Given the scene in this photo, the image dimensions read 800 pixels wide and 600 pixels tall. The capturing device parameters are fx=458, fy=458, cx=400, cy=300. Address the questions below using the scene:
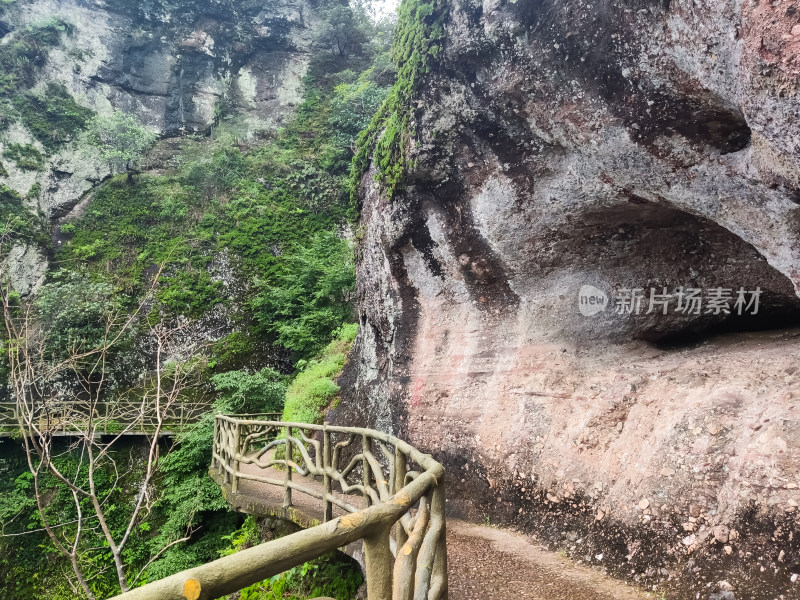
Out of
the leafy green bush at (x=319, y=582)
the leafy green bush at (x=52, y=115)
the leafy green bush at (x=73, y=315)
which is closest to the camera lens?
the leafy green bush at (x=319, y=582)

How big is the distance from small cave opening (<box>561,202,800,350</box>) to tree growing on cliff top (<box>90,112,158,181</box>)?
59.1 ft

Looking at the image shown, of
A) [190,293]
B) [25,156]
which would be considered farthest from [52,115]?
[190,293]

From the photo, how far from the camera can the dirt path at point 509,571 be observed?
3.03 metres

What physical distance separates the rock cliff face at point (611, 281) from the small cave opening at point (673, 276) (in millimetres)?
26

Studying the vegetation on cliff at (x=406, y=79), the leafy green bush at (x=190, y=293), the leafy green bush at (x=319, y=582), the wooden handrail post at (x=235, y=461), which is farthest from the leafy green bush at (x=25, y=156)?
the leafy green bush at (x=319, y=582)

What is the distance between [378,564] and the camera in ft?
5.30

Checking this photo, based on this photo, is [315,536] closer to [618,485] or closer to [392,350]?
[618,485]

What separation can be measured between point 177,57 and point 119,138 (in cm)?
637

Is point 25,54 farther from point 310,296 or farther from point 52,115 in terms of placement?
point 310,296

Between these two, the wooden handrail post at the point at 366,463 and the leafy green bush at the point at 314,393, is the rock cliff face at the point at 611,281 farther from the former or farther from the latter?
the wooden handrail post at the point at 366,463

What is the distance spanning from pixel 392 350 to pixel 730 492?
182 inches

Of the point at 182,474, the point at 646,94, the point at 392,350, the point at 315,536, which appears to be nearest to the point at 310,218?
the point at 182,474

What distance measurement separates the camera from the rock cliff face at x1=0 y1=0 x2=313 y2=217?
19.2 m

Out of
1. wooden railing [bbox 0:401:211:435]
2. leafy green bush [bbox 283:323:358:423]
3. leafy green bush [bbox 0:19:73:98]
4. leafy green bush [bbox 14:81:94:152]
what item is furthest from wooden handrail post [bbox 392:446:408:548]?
leafy green bush [bbox 0:19:73:98]
